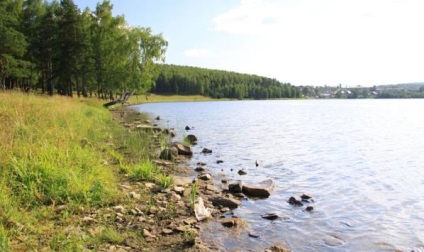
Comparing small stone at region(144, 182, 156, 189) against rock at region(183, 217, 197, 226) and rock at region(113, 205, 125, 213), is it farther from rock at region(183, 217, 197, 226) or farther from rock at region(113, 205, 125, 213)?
rock at region(183, 217, 197, 226)

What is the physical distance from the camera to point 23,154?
926 centimetres

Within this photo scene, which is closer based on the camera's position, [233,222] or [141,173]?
[233,222]

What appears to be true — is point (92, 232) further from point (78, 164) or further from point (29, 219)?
point (78, 164)

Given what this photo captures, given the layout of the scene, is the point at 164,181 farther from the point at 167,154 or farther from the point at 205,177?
the point at 167,154

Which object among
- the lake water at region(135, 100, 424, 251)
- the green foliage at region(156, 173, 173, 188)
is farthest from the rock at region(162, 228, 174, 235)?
the green foliage at region(156, 173, 173, 188)

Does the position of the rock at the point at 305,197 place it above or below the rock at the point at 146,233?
below

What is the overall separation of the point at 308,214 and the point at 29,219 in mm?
8001

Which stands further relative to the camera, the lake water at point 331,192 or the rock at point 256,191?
the rock at point 256,191

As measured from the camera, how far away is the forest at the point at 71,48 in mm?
47612

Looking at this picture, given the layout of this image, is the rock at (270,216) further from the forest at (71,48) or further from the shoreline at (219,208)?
the forest at (71,48)

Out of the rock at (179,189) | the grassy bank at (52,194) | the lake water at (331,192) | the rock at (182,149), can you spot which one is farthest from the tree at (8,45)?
A: the rock at (179,189)

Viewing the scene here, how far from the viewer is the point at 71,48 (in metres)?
52.2

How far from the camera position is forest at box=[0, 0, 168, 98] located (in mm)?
47612

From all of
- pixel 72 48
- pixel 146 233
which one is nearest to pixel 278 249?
pixel 146 233
